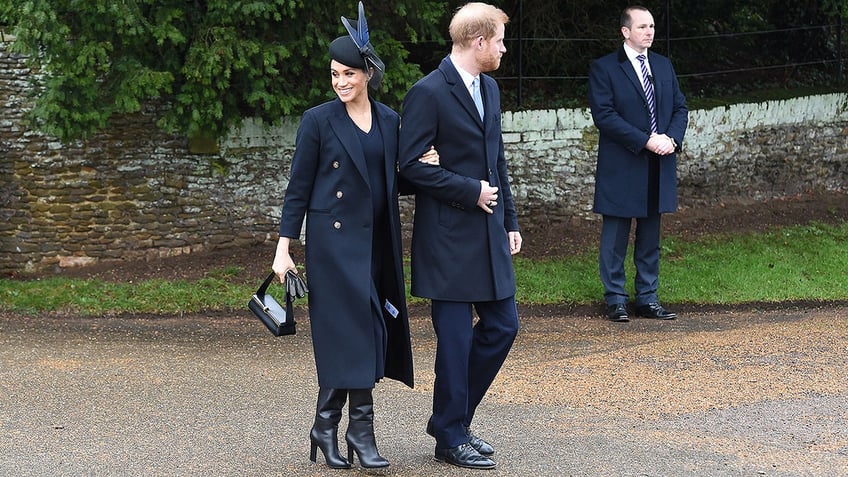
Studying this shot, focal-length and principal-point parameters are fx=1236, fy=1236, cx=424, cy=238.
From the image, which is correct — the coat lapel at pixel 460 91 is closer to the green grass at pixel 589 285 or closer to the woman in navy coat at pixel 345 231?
the woman in navy coat at pixel 345 231

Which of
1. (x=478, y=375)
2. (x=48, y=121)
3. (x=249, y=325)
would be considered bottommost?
(x=249, y=325)

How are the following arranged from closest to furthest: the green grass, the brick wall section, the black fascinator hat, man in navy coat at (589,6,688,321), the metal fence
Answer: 1. the black fascinator hat
2. man in navy coat at (589,6,688,321)
3. the green grass
4. the brick wall section
5. the metal fence

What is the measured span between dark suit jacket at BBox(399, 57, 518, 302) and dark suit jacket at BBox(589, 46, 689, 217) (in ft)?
11.1

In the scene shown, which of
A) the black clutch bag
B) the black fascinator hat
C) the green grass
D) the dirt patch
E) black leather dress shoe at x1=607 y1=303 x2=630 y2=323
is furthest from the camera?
the dirt patch

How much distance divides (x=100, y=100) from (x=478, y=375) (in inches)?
206

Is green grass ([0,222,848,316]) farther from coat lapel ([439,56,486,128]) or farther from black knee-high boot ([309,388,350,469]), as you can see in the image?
coat lapel ([439,56,486,128])

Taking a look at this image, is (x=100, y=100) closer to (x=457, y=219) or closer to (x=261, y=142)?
(x=261, y=142)

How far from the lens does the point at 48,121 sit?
955cm

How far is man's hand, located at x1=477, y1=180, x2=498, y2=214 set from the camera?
211 inches

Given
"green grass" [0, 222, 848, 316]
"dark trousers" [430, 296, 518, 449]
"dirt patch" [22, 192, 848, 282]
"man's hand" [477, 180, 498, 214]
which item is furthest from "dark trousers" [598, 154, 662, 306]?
"man's hand" [477, 180, 498, 214]

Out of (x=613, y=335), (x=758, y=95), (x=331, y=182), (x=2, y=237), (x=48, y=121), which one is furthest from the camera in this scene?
(x=758, y=95)

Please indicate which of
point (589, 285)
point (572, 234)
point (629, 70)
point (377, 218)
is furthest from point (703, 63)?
point (377, 218)

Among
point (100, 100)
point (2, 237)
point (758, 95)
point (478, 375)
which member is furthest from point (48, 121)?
point (758, 95)

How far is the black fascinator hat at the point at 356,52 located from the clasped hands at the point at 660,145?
12.2 feet
